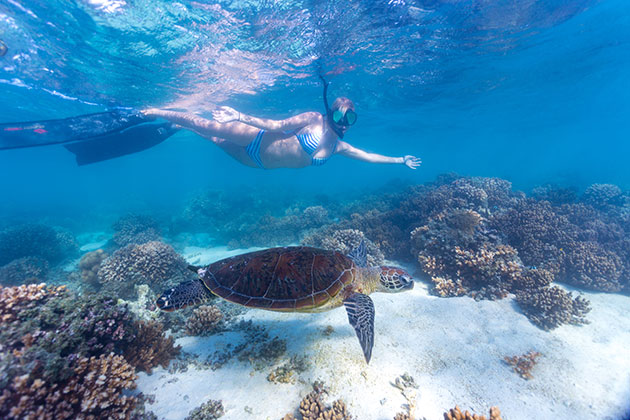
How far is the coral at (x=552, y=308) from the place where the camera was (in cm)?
452

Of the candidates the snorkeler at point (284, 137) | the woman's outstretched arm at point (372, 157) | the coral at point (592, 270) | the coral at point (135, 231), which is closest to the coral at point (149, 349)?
the snorkeler at point (284, 137)

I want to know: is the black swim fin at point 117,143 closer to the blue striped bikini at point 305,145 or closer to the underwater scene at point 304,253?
the underwater scene at point 304,253

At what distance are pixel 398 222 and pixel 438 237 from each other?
9.92ft

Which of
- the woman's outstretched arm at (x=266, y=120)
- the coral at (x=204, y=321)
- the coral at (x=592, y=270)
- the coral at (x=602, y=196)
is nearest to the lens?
the coral at (x=204, y=321)

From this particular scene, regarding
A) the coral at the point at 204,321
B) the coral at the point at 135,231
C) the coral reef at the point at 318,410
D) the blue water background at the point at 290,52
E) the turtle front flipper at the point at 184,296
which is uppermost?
the blue water background at the point at 290,52

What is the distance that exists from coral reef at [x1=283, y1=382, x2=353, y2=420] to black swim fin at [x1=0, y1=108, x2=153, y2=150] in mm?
13574

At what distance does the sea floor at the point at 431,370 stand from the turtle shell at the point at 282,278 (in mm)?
1068

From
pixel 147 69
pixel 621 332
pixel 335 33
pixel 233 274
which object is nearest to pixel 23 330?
pixel 233 274

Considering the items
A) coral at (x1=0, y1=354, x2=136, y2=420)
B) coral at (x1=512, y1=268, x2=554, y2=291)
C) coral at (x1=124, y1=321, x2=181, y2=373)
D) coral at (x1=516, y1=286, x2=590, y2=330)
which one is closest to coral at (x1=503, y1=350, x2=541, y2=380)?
coral at (x1=516, y1=286, x2=590, y2=330)

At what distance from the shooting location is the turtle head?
4.18 meters

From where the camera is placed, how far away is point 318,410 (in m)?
3.00

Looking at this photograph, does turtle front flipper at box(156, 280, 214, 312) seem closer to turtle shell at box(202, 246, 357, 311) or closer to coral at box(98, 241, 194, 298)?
turtle shell at box(202, 246, 357, 311)

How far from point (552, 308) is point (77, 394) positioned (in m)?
7.65

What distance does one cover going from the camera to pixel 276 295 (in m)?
3.71
